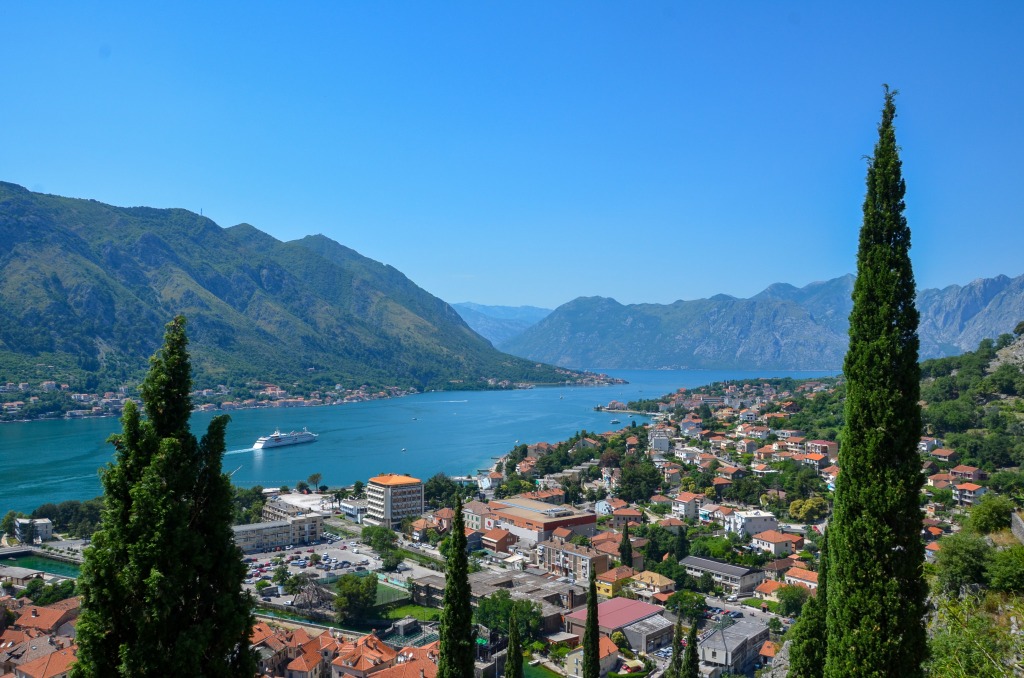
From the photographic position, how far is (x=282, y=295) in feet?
363

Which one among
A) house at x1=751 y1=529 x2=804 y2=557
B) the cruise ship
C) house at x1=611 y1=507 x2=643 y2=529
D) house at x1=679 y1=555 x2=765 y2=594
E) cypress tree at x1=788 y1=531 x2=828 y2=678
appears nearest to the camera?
cypress tree at x1=788 y1=531 x2=828 y2=678

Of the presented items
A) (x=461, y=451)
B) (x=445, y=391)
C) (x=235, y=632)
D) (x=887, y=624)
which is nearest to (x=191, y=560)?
(x=235, y=632)

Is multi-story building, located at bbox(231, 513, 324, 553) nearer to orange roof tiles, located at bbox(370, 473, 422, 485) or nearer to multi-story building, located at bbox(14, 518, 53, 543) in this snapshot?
orange roof tiles, located at bbox(370, 473, 422, 485)

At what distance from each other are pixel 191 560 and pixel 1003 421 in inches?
1238

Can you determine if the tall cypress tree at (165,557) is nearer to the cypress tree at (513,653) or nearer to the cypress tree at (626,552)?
the cypress tree at (513,653)

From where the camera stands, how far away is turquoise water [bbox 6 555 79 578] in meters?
18.6

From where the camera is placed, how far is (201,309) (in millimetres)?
87188

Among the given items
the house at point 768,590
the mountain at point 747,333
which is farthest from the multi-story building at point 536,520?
the mountain at point 747,333

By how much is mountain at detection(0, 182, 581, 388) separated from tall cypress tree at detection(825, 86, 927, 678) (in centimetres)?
6531

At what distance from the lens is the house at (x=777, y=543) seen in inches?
742

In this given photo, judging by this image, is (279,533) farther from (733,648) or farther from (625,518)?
(733,648)

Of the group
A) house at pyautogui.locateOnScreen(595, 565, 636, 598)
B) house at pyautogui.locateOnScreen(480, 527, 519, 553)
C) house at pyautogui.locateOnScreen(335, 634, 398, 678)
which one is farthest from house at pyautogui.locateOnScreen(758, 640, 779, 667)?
house at pyautogui.locateOnScreen(480, 527, 519, 553)

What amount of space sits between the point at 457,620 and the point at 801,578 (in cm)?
1433

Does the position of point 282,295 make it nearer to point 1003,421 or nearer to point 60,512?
point 60,512
